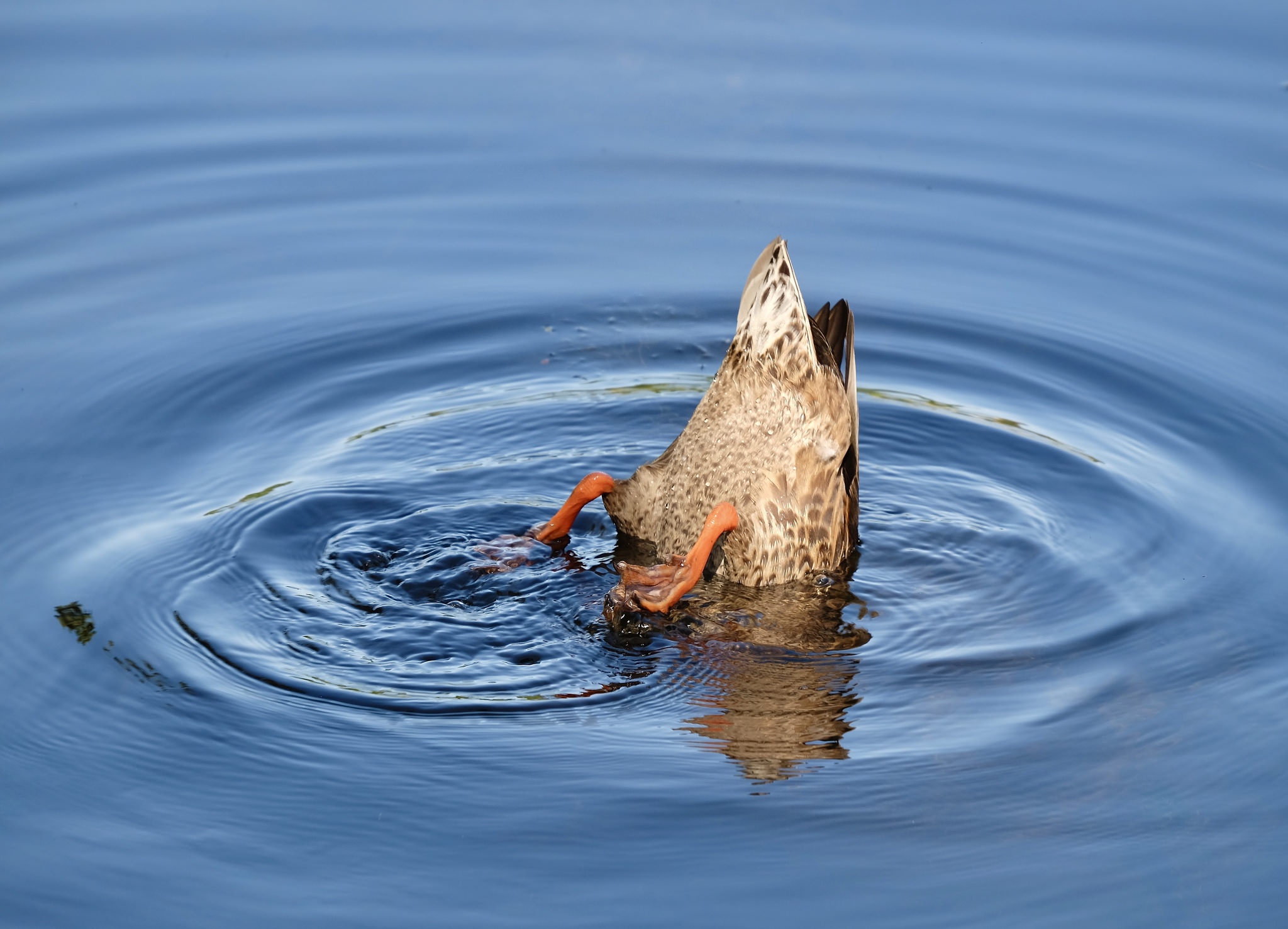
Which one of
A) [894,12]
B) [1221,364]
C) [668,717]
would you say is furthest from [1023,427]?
[894,12]

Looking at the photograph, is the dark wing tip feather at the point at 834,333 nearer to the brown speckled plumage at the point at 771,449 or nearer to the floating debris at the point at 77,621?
the brown speckled plumage at the point at 771,449

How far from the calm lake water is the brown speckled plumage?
0.71 feet

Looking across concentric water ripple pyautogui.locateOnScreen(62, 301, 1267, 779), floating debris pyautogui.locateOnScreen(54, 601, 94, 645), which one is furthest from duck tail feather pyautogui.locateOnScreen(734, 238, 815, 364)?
floating debris pyautogui.locateOnScreen(54, 601, 94, 645)

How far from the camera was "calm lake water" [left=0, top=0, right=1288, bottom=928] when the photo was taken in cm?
452

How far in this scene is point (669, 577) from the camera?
5793mm

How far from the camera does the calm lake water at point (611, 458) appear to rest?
4520 millimetres

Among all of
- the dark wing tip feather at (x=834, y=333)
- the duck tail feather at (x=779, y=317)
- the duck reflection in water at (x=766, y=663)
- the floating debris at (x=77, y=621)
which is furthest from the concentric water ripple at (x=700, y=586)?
the duck tail feather at (x=779, y=317)

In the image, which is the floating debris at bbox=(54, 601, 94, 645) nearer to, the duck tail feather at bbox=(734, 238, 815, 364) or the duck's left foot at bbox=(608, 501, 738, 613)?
the duck's left foot at bbox=(608, 501, 738, 613)

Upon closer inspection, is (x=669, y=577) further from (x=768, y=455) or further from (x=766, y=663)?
(x=768, y=455)

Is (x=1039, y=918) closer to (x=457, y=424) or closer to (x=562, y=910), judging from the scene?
(x=562, y=910)

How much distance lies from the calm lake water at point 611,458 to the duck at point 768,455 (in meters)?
0.20

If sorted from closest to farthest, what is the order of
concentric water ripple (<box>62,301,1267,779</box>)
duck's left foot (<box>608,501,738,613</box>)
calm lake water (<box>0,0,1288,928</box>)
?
1. calm lake water (<box>0,0,1288,928</box>)
2. concentric water ripple (<box>62,301,1267,779</box>)
3. duck's left foot (<box>608,501,738,613</box>)

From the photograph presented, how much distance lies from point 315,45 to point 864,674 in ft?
24.5

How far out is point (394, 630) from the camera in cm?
552
